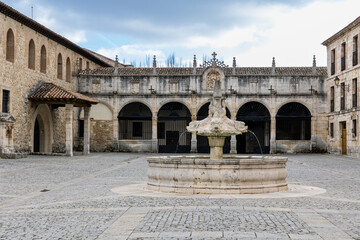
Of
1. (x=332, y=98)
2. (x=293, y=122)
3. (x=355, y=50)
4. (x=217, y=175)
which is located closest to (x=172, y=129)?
(x=293, y=122)

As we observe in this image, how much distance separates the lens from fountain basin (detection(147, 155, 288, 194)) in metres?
10.5

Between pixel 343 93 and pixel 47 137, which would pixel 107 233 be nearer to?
pixel 47 137

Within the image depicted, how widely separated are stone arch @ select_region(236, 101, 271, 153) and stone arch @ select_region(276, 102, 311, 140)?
110 centimetres

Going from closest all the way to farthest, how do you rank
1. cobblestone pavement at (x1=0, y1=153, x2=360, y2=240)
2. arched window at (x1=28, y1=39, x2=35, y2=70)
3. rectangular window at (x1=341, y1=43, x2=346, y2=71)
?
cobblestone pavement at (x1=0, y1=153, x2=360, y2=240), arched window at (x1=28, y1=39, x2=35, y2=70), rectangular window at (x1=341, y1=43, x2=346, y2=71)

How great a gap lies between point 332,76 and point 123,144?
50.1 ft

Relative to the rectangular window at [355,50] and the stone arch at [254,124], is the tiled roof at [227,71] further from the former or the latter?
the rectangular window at [355,50]

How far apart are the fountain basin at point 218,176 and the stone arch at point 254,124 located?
24.9 m

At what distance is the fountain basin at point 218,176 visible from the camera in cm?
1045

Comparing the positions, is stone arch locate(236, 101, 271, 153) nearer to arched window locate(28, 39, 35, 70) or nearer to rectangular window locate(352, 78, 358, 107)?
rectangular window locate(352, 78, 358, 107)

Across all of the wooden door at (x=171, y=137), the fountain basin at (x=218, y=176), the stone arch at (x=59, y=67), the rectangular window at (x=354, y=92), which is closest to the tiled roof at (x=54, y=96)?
the stone arch at (x=59, y=67)

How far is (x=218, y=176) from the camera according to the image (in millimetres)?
10492

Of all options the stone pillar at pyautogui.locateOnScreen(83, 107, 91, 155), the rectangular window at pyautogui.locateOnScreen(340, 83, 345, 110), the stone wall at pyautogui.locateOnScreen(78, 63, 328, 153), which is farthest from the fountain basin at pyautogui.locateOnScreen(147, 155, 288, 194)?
the stone wall at pyautogui.locateOnScreen(78, 63, 328, 153)

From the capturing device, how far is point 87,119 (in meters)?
31.8

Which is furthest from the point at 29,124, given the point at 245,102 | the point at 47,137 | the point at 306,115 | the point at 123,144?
the point at 306,115
